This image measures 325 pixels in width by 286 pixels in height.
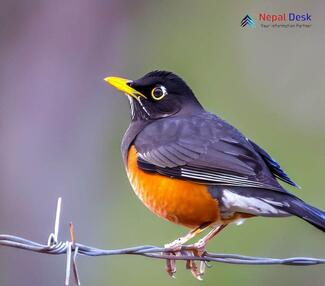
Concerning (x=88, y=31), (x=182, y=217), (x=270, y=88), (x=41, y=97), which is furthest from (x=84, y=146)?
(x=182, y=217)

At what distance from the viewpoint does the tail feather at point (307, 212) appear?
14.7 feet

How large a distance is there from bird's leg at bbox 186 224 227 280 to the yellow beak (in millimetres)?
1214

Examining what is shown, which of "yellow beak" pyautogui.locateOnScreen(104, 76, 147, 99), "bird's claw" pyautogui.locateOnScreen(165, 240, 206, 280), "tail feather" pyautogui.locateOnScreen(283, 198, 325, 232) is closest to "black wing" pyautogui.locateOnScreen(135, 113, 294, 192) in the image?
"tail feather" pyautogui.locateOnScreen(283, 198, 325, 232)

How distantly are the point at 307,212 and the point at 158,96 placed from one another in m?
1.90

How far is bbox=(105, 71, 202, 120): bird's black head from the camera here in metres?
6.04

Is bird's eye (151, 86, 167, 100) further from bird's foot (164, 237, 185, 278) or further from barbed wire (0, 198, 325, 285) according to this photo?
barbed wire (0, 198, 325, 285)

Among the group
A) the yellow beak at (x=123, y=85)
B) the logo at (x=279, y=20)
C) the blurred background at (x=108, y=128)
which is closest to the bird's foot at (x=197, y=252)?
the yellow beak at (x=123, y=85)

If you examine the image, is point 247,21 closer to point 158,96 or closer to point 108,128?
point 108,128

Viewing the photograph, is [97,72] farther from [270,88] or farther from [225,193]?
[225,193]

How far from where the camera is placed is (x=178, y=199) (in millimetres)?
5082

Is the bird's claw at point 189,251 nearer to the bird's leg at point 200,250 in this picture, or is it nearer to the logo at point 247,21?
the bird's leg at point 200,250

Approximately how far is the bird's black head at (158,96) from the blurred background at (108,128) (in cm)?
223

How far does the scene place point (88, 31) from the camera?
9.29 m

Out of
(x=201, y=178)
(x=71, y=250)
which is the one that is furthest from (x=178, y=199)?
(x=71, y=250)
